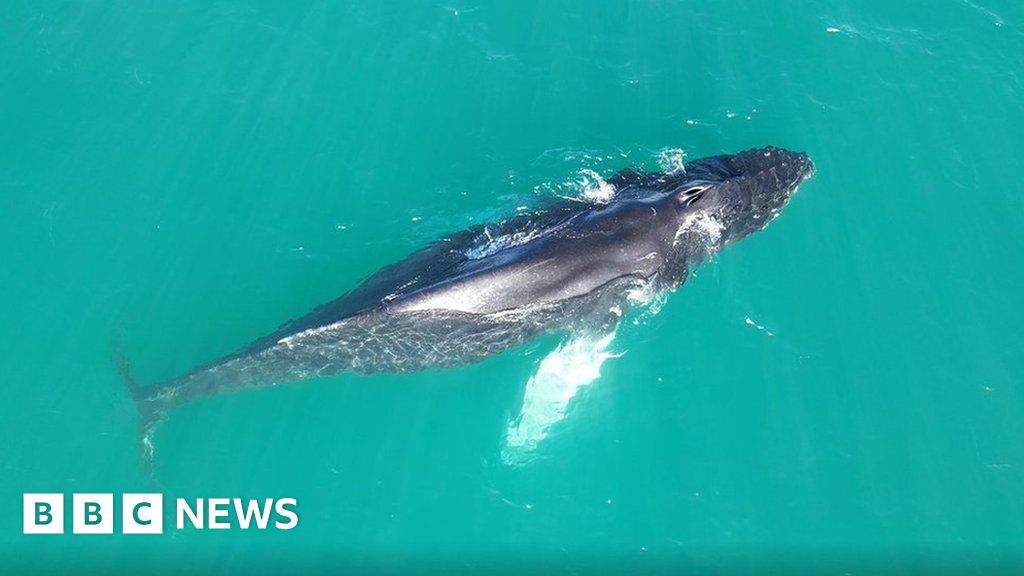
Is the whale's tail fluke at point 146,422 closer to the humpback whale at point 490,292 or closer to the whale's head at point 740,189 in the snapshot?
the humpback whale at point 490,292

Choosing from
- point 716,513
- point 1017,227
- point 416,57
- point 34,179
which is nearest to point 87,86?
point 34,179

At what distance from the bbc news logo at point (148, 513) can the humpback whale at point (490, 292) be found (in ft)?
11.4

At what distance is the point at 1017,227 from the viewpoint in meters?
46.6

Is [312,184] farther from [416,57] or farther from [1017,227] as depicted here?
[1017,227]

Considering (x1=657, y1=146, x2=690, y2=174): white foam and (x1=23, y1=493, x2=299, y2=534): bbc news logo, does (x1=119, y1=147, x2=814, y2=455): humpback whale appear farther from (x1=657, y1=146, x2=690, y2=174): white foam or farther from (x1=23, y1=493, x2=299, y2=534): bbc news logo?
(x1=23, y1=493, x2=299, y2=534): bbc news logo

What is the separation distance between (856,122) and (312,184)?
32.9m

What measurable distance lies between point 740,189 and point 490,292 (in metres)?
15.9

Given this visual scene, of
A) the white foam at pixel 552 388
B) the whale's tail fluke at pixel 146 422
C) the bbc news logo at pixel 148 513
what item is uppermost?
the white foam at pixel 552 388

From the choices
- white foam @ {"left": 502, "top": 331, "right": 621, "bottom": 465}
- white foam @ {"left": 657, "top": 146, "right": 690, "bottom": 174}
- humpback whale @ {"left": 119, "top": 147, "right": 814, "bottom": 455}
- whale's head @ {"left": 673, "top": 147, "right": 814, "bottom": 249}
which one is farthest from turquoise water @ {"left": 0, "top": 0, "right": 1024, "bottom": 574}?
humpback whale @ {"left": 119, "top": 147, "right": 814, "bottom": 455}

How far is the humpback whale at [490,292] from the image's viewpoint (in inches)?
1610

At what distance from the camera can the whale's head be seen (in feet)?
148

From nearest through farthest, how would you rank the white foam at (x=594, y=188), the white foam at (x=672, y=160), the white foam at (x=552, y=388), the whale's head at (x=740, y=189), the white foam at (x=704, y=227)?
the white foam at (x=552, y=388) → the white foam at (x=704, y=227) → the whale's head at (x=740, y=189) → the white foam at (x=594, y=188) → the white foam at (x=672, y=160)

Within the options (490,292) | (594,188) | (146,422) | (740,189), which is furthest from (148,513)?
(740,189)

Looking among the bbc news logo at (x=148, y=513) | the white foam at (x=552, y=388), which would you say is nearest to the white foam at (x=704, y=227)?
the white foam at (x=552, y=388)
